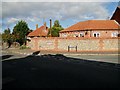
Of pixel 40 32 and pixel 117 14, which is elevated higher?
pixel 117 14

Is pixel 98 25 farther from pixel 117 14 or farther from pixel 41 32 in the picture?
pixel 41 32

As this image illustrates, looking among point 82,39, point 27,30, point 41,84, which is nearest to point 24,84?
point 41,84

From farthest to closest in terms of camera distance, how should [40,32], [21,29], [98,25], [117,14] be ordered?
[21,29], [40,32], [117,14], [98,25]

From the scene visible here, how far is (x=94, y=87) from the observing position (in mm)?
8531

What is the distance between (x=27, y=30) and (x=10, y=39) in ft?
37.9

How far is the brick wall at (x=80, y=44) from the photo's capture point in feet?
116

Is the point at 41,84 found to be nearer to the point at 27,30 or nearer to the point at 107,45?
the point at 107,45

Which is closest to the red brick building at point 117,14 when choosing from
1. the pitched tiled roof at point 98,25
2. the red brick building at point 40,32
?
the pitched tiled roof at point 98,25

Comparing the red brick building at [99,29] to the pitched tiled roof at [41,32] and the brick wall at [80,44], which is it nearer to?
the brick wall at [80,44]

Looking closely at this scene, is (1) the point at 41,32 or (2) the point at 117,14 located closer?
(2) the point at 117,14

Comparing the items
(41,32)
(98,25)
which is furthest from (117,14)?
(41,32)

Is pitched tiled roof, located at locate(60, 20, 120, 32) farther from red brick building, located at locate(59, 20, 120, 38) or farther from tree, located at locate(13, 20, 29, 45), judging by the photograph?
tree, located at locate(13, 20, 29, 45)

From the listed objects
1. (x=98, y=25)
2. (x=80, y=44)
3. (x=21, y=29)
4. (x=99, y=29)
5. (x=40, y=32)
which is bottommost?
(x=80, y=44)

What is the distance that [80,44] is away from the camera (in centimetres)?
3581
